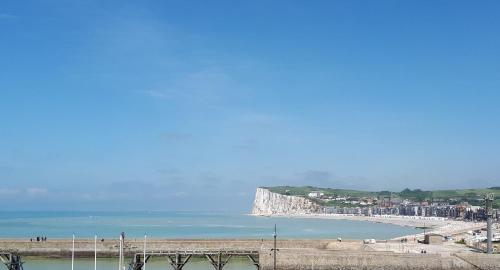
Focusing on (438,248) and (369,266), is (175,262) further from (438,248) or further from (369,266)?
(438,248)

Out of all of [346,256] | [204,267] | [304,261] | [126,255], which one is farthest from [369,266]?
[126,255]

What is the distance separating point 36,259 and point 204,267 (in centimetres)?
1665

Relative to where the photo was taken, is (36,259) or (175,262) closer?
(175,262)

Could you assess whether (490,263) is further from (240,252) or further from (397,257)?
(240,252)

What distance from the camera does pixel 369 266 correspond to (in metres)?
49.8

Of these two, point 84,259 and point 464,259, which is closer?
point 464,259

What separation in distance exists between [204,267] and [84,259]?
454 inches

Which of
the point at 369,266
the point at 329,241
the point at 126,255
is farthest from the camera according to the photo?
the point at 329,241

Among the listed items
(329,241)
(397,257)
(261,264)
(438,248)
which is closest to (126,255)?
(261,264)

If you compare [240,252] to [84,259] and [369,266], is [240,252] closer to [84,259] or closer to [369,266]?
[369,266]

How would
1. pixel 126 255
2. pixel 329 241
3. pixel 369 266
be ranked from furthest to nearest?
1. pixel 329 241
2. pixel 126 255
3. pixel 369 266

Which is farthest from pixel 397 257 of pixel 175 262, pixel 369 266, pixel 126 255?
pixel 126 255

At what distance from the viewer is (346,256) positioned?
50.2 metres

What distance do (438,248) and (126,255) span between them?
95.2 ft
